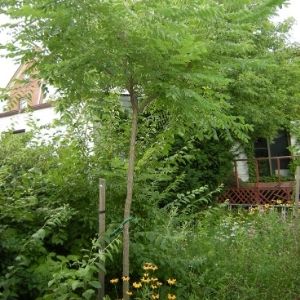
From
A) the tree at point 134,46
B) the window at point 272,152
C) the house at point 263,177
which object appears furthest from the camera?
the window at point 272,152

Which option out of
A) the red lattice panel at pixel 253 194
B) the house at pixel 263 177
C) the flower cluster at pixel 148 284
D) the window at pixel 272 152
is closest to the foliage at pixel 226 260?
the flower cluster at pixel 148 284

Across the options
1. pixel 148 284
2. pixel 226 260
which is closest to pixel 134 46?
pixel 148 284

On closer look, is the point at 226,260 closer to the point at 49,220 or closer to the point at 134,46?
the point at 49,220

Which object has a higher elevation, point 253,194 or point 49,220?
point 253,194

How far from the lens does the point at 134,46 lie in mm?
3512

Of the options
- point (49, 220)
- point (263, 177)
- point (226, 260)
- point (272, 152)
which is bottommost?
point (226, 260)

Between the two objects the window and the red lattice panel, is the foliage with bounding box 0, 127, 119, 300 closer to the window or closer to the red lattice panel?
the red lattice panel

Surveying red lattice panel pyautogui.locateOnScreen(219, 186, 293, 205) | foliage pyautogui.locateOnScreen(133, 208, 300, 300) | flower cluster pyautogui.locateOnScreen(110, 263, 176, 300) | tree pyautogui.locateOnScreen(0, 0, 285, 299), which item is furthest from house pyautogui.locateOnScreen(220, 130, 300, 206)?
tree pyautogui.locateOnScreen(0, 0, 285, 299)

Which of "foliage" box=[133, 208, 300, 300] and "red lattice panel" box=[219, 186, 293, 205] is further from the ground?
"red lattice panel" box=[219, 186, 293, 205]

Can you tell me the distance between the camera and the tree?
335 centimetres

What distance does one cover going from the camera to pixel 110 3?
3283mm

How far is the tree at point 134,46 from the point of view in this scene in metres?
3.35

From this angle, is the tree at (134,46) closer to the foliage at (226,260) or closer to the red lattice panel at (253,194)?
the foliage at (226,260)

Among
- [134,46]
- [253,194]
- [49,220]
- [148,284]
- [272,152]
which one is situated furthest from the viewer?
[272,152]
